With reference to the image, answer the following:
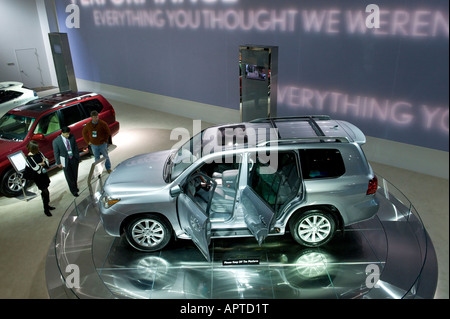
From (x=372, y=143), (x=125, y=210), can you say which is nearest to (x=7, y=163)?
(x=125, y=210)

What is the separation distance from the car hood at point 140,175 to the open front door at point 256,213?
3.91 feet

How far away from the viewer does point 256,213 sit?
525 cm

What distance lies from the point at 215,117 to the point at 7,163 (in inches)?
234

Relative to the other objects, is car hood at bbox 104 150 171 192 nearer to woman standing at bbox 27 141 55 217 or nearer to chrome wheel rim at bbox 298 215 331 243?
woman standing at bbox 27 141 55 217

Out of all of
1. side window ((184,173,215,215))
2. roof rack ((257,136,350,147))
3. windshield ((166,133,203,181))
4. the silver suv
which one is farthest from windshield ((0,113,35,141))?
roof rack ((257,136,350,147))

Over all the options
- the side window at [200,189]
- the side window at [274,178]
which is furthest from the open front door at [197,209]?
the side window at [274,178]

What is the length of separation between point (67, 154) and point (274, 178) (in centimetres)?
416

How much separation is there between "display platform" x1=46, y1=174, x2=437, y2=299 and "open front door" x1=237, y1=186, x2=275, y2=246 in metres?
0.49

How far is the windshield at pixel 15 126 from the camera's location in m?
8.27

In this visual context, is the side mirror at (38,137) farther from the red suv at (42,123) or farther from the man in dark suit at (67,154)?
the man in dark suit at (67,154)

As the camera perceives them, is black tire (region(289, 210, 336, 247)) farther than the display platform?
Yes

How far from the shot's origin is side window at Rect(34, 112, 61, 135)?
8392mm

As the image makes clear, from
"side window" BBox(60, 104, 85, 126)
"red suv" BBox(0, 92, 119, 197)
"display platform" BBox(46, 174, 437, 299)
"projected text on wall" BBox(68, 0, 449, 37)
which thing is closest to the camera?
"display platform" BBox(46, 174, 437, 299)

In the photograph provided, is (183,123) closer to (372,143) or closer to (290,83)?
(290,83)
